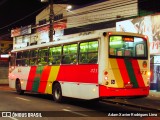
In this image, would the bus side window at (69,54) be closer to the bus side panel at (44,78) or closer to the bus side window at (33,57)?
the bus side panel at (44,78)

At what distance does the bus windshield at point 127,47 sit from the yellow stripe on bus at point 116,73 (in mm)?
271

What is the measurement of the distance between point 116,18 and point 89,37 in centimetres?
1189

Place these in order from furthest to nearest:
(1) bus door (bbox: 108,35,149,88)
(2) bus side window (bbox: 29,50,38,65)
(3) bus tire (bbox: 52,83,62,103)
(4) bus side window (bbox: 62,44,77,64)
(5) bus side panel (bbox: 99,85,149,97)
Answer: (2) bus side window (bbox: 29,50,38,65)
(3) bus tire (bbox: 52,83,62,103)
(4) bus side window (bbox: 62,44,77,64)
(1) bus door (bbox: 108,35,149,88)
(5) bus side panel (bbox: 99,85,149,97)

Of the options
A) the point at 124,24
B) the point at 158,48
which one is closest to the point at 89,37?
the point at 158,48

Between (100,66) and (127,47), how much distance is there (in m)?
1.57

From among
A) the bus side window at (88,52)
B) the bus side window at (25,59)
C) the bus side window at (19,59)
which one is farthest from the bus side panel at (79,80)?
the bus side window at (19,59)

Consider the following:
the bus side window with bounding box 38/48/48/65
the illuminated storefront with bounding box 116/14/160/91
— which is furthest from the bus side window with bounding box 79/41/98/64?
the illuminated storefront with bounding box 116/14/160/91

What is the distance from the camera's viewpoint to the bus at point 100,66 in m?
13.9

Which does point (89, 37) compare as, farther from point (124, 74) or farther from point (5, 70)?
point (5, 70)

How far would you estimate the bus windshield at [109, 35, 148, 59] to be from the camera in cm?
1412

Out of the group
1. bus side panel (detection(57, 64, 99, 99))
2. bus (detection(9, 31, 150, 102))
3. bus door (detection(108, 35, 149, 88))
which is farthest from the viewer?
bus side panel (detection(57, 64, 99, 99))

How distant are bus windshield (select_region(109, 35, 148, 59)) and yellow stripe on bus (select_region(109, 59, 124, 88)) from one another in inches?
10.7

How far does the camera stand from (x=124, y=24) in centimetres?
2288

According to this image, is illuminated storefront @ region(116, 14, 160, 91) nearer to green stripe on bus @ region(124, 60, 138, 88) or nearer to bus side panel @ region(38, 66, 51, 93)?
green stripe on bus @ region(124, 60, 138, 88)
